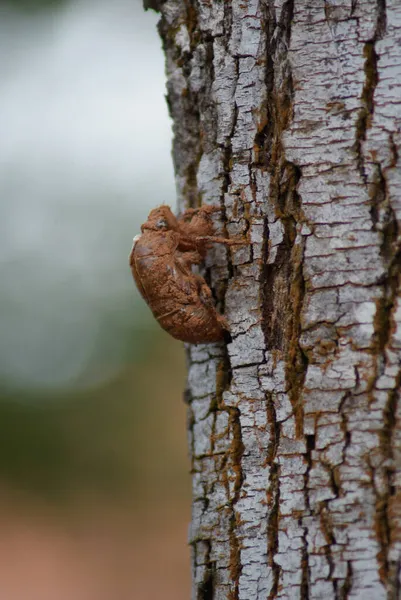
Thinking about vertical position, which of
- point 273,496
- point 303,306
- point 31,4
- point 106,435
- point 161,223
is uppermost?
point 31,4

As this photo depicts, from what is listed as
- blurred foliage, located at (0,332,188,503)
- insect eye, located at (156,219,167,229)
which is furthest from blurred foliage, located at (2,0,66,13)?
insect eye, located at (156,219,167,229)

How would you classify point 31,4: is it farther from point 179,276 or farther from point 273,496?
Answer: point 273,496

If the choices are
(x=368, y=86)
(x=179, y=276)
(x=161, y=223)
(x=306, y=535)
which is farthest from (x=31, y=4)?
(x=306, y=535)

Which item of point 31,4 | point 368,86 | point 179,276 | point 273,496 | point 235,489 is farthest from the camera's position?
point 31,4

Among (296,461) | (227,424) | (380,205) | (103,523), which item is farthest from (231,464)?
(103,523)

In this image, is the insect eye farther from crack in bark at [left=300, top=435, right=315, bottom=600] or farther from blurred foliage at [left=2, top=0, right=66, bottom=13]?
blurred foliage at [left=2, top=0, right=66, bottom=13]

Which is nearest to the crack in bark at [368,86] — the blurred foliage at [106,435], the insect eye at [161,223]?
the insect eye at [161,223]

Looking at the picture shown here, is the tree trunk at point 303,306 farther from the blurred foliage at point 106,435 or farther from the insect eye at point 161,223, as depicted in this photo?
the blurred foliage at point 106,435
